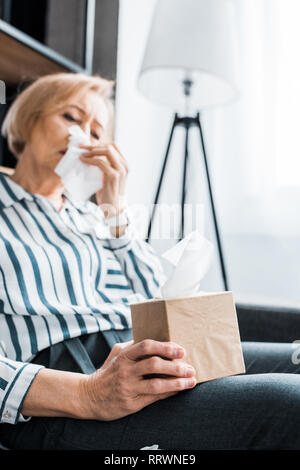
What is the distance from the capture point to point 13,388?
25.0 inches

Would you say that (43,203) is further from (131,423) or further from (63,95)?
(131,423)

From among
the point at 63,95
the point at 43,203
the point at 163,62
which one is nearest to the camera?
the point at 43,203

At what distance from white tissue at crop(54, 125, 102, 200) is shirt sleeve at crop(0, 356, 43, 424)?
17.9 inches

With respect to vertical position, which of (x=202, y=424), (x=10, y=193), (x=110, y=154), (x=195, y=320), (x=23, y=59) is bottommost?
(x=202, y=424)

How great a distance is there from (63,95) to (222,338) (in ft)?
2.34

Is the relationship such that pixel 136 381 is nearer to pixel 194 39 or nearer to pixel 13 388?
pixel 13 388

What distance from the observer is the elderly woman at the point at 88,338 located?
0.58 metres

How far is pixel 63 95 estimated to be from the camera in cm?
108

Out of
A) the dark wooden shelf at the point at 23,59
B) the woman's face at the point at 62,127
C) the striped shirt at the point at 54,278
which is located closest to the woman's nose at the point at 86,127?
the woman's face at the point at 62,127

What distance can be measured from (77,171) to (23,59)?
1.91 feet

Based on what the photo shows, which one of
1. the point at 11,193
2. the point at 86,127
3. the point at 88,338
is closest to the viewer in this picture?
the point at 88,338

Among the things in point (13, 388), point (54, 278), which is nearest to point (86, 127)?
point (54, 278)

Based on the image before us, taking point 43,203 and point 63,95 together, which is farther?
point 63,95

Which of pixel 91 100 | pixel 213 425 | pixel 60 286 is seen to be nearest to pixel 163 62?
pixel 91 100
